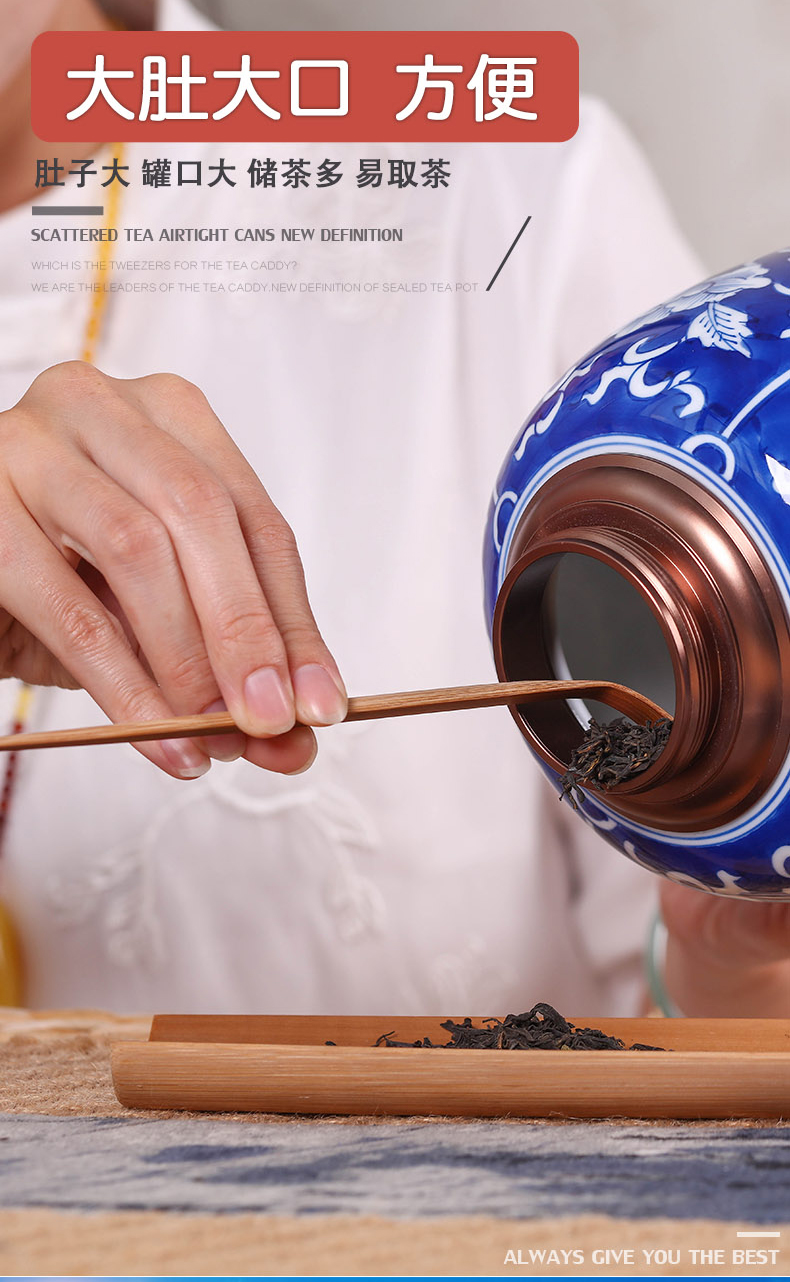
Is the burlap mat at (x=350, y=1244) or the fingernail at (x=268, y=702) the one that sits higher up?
the fingernail at (x=268, y=702)

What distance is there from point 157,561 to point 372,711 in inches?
7.2

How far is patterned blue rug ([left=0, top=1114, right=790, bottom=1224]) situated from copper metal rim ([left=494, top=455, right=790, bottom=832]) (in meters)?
0.13

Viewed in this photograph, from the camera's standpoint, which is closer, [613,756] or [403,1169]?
[403,1169]

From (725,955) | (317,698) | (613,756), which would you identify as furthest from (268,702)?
(725,955)

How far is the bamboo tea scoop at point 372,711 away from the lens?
0.47 metres

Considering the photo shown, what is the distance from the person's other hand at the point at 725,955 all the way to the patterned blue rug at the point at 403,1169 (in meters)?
0.37

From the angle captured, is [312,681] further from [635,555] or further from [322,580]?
[322,580]

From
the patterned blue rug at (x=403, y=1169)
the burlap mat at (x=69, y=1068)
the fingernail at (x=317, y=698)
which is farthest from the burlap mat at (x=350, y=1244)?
the fingernail at (x=317, y=698)

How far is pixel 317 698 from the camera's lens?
527 millimetres

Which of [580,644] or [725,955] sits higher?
[580,644]

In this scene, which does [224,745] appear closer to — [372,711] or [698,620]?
[372,711]

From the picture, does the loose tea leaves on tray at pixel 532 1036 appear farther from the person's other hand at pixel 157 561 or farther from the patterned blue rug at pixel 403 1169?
the person's other hand at pixel 157 561

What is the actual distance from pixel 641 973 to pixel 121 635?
77 cm

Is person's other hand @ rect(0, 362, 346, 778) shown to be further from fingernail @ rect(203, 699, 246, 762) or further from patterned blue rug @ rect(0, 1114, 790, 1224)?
patterned blue rug @ rect(0, 1114, 790, 1224)
